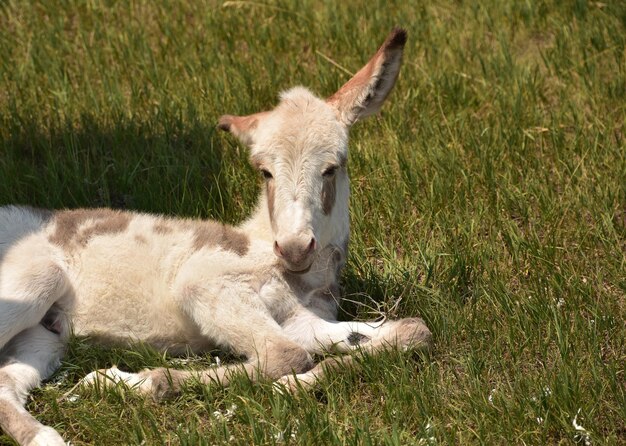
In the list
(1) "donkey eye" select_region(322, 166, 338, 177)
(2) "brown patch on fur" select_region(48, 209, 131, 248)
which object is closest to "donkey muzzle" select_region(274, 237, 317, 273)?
(1) "donkey eye" select_region(322, 166, 338, 177)

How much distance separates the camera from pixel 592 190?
656 centimetres

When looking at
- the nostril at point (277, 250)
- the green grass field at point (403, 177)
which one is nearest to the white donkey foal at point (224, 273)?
the nostril at point (277, 250)

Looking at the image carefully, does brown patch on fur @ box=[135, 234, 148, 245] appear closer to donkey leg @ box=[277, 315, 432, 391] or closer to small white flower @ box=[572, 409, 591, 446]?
donkey leg @ box=[277, 315, 432, 391]

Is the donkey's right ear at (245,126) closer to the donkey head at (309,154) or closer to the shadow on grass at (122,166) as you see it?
the donkey head at (309,154)

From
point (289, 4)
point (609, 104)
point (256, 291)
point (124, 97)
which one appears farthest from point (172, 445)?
point (289, 4)

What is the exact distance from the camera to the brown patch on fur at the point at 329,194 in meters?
5.29

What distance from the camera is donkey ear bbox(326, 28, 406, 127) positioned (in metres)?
5.44

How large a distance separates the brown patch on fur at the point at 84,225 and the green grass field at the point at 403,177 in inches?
22.1

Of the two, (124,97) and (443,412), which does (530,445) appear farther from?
(124,97)

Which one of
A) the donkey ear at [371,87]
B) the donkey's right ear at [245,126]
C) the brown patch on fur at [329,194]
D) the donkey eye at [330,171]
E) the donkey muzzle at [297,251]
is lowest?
the donkey muzzle at [297,251]

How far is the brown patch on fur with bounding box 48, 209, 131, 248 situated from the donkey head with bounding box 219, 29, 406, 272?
0.79 metres

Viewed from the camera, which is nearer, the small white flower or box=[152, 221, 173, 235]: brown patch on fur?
the small white flower

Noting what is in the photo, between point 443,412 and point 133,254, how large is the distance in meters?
1.89

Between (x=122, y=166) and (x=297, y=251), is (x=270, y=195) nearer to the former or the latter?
(x=297, y=251)
